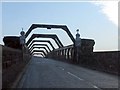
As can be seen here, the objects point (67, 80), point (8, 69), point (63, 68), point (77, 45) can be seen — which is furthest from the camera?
point (77, 45)

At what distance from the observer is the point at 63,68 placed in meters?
32.3

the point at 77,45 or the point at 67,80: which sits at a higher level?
the point at 77,45

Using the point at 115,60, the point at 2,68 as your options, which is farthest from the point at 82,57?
the point at 2,68

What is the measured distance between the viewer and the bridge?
1609 centimetres

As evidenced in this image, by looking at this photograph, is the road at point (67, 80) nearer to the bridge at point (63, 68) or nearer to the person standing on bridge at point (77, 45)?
the bridge at point (63, 68)

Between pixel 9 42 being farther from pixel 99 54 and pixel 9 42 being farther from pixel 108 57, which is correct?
pixel 108 57

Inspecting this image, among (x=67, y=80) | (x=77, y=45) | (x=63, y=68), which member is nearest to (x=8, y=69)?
(x=67, y=80)

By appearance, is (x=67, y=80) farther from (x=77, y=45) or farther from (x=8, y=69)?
(x=77, y=45)

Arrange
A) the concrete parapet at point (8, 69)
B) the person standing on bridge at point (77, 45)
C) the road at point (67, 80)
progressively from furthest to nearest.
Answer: the person standing on bridge at point (77, 45), the road at point (67, 80), the concrete parapet at point (8, 69)

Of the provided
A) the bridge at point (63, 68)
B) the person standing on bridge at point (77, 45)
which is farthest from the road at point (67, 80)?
the person standing on bridge at point (77, 45)

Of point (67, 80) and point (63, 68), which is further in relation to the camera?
point (63, 68)

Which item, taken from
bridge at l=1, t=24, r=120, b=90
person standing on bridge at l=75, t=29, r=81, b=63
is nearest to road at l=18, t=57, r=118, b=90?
bridge at l=1, t=24, r=120, b=90

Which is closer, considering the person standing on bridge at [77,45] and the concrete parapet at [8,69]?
the concrete parapet at [8,69]

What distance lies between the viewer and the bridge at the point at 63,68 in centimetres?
1609
